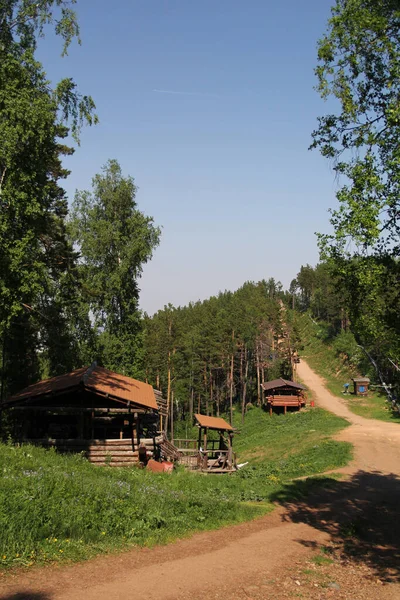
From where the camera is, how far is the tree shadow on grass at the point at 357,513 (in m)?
10.6

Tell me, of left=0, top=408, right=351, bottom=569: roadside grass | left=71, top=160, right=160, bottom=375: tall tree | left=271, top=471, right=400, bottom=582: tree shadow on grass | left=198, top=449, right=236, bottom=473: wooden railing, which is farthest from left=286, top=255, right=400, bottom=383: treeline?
left=71, top=160, right=160, bottom=375: tall tree

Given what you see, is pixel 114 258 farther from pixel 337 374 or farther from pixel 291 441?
pixel 337 374

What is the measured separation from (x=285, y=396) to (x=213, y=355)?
1124cm

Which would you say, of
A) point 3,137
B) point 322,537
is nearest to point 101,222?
point 3,137

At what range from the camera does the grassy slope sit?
45.1 meters

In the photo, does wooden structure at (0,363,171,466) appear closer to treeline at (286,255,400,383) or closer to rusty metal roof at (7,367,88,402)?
rusty metal roof at (7,367,88,402)

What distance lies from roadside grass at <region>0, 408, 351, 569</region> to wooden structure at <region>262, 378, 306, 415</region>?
111ft

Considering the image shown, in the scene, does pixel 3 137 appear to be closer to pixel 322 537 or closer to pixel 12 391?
pixel 322 537

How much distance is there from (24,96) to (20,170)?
2.59 m

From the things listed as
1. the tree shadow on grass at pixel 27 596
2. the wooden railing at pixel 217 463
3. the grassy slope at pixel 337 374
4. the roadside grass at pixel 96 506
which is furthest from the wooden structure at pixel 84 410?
the tree shadow on grass at pixel 27 596

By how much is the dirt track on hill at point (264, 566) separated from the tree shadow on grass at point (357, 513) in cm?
3

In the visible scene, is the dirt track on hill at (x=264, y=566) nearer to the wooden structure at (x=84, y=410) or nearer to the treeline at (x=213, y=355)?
the wooden structure at (x=84, y=410)

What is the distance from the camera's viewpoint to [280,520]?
13.3 meters

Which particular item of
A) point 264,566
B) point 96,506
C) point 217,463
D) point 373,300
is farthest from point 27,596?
point 217,463
